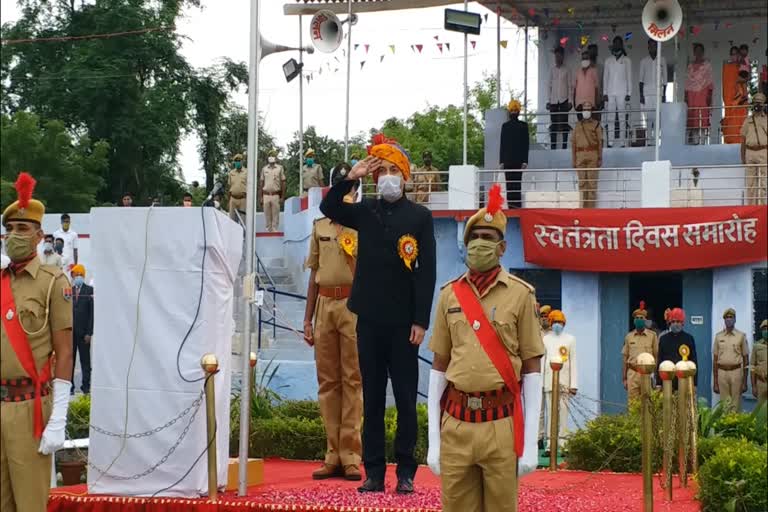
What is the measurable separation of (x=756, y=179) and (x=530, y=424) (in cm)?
1293

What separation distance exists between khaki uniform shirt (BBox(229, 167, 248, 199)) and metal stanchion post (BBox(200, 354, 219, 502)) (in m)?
13.7

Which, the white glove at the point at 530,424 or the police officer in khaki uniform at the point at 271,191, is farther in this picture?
the police officer in khaki uniform at the point at 271,191

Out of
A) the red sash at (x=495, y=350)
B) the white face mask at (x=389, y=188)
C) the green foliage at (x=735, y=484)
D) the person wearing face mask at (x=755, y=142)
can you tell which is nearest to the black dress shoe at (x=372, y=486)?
the white face mask at (x=389, y=188)

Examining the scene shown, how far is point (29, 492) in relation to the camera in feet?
21.4

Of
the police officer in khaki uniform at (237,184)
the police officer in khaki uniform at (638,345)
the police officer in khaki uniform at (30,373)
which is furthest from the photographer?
the police officer in khaki uniform at (237,184)

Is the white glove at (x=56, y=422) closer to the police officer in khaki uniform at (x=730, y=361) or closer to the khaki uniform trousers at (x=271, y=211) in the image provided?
the police officer in khaki uniform at (x=730, y=361)

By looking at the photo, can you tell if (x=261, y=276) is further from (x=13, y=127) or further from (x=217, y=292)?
(x=13, y=127)

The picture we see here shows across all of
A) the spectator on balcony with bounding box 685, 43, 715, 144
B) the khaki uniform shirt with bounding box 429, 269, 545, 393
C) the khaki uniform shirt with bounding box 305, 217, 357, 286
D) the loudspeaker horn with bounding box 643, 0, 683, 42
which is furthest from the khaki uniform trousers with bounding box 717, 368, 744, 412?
the khaki uniform shirt with bounding box 429, 269, 545, 393

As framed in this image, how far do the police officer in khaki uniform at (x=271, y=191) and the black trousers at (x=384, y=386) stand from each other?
15269mm

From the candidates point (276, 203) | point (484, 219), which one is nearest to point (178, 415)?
point (484, 219)

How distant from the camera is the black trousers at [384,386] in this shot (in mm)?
8109

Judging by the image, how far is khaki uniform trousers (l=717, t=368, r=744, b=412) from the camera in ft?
56.2

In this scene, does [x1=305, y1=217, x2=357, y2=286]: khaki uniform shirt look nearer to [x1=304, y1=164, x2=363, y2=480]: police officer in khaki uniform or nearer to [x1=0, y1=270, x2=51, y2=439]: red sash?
[x1=304, y1=164, x2=363, y2=480]: police officer in khaki uniform

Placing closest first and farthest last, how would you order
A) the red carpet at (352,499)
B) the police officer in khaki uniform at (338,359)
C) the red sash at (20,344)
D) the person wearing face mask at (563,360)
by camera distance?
the red sash at (20,344) → the red carpet at (352,499) → the police officer in khaki uniform at (338,359) → the person wearing face mask at (563,360)
